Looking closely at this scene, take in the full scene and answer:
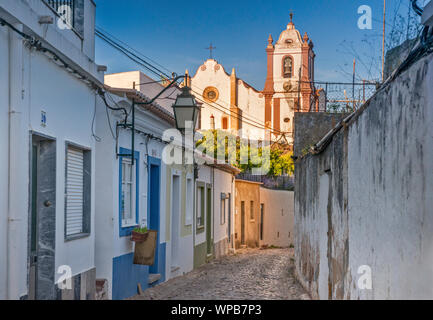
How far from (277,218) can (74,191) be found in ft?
70.8


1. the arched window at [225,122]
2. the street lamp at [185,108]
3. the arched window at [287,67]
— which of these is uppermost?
the arched window at [287,67]

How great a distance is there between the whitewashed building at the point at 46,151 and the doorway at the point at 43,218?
1 cm

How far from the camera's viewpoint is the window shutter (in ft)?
26.6

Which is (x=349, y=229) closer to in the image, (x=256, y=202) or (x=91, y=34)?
(x=91, y=34)

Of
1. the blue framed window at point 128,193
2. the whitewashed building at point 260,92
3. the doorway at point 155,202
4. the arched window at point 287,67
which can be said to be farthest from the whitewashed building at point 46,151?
the arched window at point 287,67

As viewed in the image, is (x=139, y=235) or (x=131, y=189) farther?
(x=131, y=189)

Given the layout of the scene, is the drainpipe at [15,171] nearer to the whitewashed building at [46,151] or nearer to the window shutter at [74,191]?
the whitewashed building at [46,151]

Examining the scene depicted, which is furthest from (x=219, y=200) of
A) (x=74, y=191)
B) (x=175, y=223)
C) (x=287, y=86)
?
(x=287, y=86)

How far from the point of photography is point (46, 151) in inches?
286

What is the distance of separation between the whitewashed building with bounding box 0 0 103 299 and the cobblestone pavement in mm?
3133

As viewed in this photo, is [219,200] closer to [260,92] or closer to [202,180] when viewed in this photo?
[202,180]

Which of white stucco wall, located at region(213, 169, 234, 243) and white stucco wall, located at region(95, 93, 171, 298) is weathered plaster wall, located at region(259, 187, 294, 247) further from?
white stucco wall, located at region(95, 93, 171, 298)

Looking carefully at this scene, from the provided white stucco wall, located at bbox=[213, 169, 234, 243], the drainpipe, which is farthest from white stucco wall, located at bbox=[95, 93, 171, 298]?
white stucco wall, located at bbox=[213, 169, 234, 243]

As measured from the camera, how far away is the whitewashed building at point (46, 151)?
231 inches
